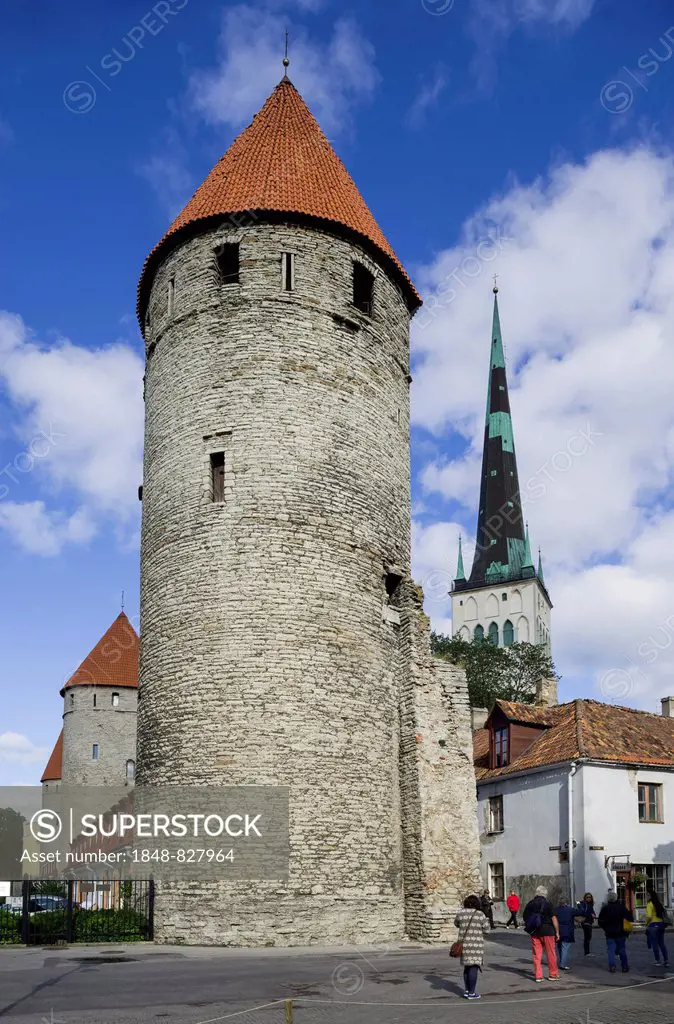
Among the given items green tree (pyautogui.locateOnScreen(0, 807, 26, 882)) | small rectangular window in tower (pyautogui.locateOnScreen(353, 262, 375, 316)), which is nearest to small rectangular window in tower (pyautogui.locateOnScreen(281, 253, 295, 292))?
small rectangular window in tower (pyautogui.locateOnScreen(353, 262, 375, 316))

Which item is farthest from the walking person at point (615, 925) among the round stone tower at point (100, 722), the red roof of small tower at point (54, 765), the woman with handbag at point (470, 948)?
the red roof of small tower at point (54, 765)

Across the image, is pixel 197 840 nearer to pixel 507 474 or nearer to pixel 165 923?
pixel 165 923

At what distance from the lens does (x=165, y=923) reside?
59.2 ft

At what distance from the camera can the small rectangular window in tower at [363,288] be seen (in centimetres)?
2220

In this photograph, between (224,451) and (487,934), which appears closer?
(224,451)

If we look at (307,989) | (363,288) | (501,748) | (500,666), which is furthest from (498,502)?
(307,989)

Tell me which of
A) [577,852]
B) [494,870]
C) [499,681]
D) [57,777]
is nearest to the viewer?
[577,852]

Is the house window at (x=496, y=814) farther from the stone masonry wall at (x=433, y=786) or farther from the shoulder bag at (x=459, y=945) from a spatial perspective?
the shoulder bag at (x=459, y=945)

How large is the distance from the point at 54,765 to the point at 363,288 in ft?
131

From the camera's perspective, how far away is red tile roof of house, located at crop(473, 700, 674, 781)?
86.4 ft

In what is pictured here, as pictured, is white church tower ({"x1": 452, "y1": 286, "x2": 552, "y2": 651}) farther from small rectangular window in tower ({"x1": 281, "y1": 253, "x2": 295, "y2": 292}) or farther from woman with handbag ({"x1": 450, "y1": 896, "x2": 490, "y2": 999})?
woman with handbag ({"x1": 450, "y1": 896, "x2": 490, "y2": 999})

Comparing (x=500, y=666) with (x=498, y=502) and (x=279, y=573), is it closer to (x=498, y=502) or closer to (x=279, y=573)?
(x=498, y=502)

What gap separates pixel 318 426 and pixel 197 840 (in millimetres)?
8146

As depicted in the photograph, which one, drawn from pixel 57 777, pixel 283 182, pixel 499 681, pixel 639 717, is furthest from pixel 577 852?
pixel 57 777
